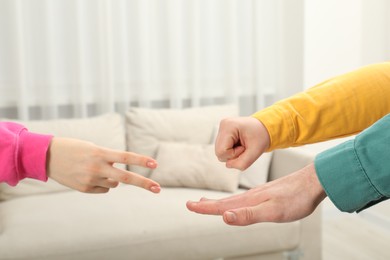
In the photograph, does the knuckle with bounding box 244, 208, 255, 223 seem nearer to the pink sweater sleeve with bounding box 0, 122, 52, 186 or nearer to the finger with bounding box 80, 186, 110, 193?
the finger with bounding box 80, 186, 110, 193

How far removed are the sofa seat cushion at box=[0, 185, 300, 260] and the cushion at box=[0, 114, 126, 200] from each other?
0.11 m

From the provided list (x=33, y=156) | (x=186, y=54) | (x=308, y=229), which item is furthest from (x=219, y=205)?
(x=186, y=54)

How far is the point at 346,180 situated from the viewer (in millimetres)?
769

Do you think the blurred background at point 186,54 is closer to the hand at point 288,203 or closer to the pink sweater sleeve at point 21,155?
the pink sweater sleeve at point 21,155

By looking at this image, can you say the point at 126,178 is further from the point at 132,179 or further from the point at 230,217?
the point at 230,217

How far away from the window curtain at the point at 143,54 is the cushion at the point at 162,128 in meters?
0.38

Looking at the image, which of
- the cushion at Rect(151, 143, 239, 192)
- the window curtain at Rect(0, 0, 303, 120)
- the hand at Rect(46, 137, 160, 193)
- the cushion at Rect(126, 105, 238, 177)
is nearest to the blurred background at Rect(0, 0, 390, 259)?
the window curtain at Rect(0, 0, 303, 120)

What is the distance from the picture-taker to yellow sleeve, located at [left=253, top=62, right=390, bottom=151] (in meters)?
1.08

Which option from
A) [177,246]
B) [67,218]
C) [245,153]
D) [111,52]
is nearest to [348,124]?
[245,153]

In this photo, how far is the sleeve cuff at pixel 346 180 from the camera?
29.8 inches

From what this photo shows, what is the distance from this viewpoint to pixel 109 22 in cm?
318

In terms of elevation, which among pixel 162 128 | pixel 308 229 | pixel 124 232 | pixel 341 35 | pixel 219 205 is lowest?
pixel 308 229

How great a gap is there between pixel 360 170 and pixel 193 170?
1976 mm

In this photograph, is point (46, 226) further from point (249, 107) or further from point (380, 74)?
point (249, 107)
